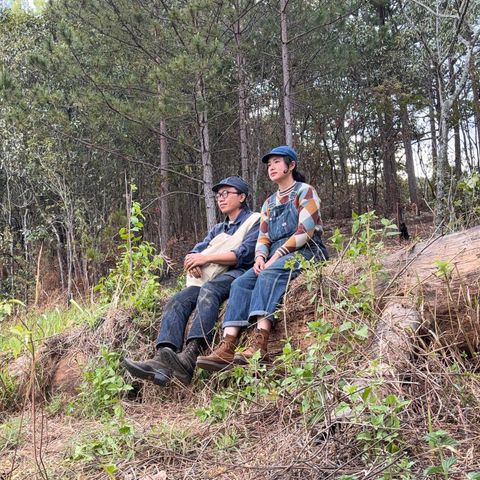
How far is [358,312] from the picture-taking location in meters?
2.48

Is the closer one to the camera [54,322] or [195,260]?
[195,260]

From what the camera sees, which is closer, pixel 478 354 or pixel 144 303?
pixel 478 354

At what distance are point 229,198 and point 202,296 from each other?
2.55ft

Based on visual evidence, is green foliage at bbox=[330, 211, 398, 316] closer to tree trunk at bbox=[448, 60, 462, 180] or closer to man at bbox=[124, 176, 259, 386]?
man at bbox=[124, 176, 259, 386]

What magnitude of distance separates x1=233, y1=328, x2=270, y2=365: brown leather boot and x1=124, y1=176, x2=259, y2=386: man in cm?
29

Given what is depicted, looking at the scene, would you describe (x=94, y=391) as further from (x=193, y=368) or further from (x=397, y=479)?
(x=397, y=479)

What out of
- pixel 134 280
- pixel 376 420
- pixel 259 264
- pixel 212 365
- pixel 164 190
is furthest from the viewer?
pixel 164 190

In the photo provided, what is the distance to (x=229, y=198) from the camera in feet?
11.7

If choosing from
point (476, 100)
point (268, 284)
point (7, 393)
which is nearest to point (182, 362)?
point (268, 284)

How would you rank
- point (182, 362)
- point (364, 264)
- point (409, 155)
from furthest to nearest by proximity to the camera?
point (409, 155), point (182, 362), point (364, 264)

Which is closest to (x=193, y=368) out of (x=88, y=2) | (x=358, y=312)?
(x=358, y=312)

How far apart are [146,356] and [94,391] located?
0.43m

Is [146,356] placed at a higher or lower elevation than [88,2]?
lower

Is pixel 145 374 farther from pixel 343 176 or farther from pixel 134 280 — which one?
pixel 343 176
